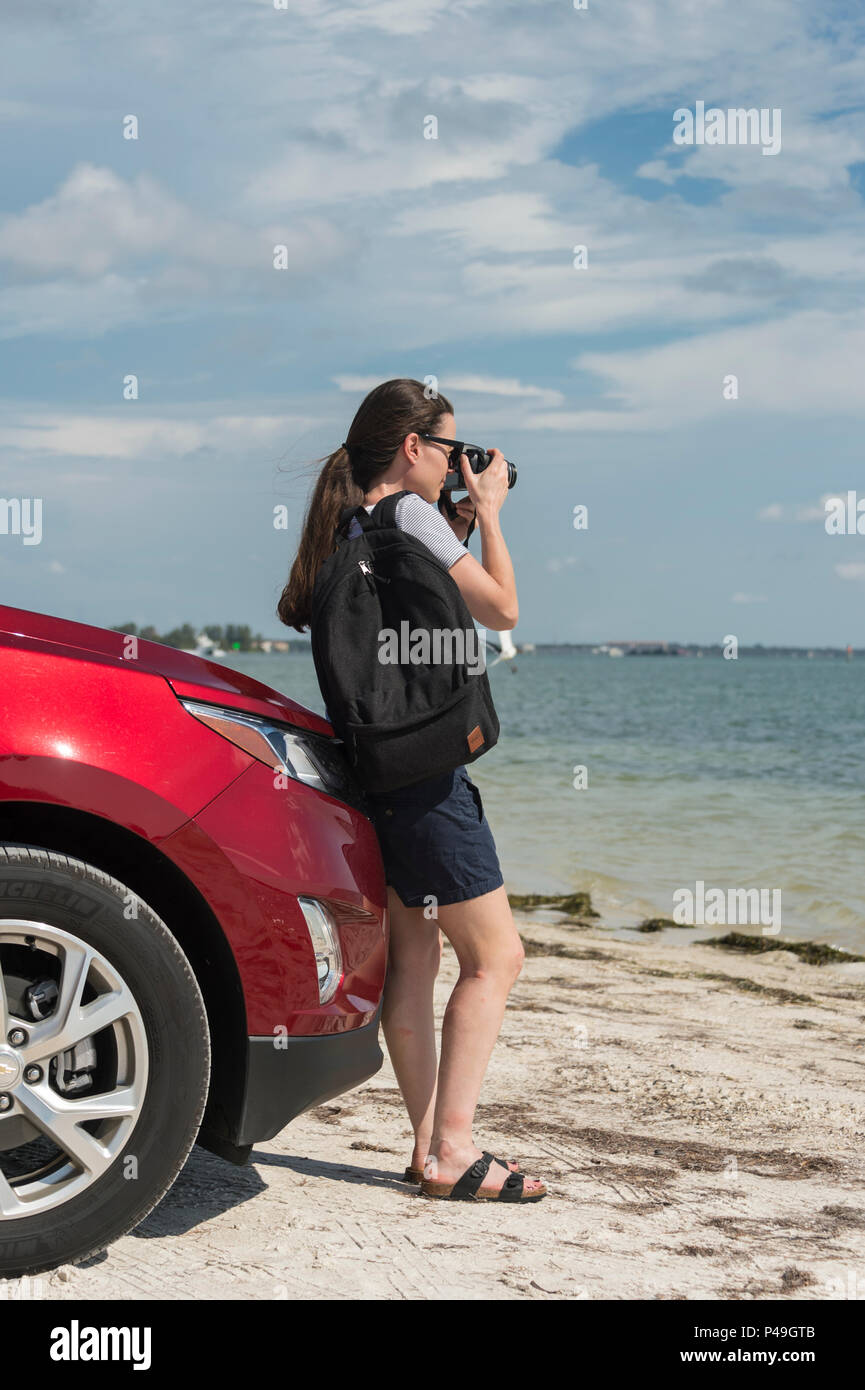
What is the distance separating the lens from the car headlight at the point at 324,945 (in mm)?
2822

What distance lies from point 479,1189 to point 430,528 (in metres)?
1.69

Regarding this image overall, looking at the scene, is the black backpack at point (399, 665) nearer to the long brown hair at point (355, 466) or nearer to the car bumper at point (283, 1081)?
the long brown hair at point (355, 466)

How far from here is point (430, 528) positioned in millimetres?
3182

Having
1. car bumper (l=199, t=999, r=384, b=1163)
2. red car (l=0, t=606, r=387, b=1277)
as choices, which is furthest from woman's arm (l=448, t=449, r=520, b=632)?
car bumper (l=199, t=999, r=384, b=1163)

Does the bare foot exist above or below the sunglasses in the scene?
below

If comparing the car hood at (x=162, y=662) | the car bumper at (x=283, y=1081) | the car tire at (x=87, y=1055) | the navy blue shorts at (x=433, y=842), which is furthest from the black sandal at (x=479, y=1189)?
the car hood at (x=162, y=662)

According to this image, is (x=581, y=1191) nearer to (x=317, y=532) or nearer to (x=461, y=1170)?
(x=461, y=1170)

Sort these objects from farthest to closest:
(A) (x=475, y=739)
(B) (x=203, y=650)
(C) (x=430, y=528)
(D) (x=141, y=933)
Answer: (B) (x=203, y=650) → (C) (x=430, y=528) → (A) (x=475, y=739) → (D) (x=141, y=933)

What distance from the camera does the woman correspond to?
10.4 ft

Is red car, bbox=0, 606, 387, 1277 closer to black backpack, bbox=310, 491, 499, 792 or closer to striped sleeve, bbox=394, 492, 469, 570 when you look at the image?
black backpack, bbox=310, 491, 499, 792

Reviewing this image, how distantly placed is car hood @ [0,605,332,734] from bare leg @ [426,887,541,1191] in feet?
2.21

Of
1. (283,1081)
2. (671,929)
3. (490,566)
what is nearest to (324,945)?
(283,1081)

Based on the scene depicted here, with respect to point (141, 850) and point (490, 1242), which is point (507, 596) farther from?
point (490, 1242)

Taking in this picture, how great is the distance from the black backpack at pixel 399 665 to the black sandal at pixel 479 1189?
3.39 ft
